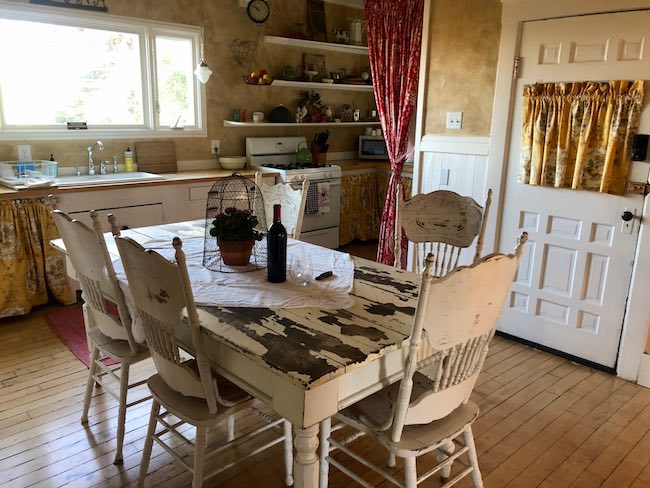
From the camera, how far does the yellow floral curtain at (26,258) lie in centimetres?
335

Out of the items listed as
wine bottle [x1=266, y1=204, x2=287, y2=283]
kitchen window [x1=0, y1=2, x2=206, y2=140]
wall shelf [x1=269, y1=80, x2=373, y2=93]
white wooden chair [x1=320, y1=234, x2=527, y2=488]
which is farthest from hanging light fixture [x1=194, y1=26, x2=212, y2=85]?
white wooden chair [x1=320, y1=234, x2=527, y2=488]

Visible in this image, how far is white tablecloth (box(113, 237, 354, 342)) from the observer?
1.72 metres

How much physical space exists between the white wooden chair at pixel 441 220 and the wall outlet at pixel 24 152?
2.89 meters

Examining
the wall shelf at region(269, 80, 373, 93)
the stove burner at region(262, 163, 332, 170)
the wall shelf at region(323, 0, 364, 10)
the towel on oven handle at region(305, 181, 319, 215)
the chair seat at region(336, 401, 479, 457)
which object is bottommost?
the chair seat at region(336, 401, 479, 457)

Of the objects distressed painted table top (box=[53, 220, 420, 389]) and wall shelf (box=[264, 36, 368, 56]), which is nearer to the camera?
distressed painted table top (box=[53, 220, 420, 389])

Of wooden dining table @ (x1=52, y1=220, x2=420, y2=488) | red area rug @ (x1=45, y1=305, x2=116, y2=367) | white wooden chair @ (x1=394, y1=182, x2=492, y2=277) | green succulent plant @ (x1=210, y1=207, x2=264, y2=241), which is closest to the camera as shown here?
wooden dining table @ (x1=52, y1=220, x2=420, y2=488)

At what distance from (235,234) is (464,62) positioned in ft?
7.31

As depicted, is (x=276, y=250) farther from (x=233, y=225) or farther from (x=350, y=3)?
(x=350, y=3)

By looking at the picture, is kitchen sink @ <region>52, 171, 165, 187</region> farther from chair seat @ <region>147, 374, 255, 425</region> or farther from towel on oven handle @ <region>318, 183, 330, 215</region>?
chair seat @ <region>147, 374, 255, 425</region>

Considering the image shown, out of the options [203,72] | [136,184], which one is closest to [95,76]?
[203,72]

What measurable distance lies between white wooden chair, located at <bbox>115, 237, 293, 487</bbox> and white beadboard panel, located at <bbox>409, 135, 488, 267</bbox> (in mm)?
2331

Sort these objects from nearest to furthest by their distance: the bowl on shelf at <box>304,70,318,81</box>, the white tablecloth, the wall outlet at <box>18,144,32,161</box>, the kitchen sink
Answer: the white tablecloth, the kitchen sink, the wall outlet at <box>18,144,32,161</box>, the bowl on shelf at <box>304,70,318,81</box>

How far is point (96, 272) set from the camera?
6.37 feet

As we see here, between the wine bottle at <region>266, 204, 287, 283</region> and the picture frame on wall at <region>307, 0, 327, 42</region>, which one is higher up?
the picture frame on wall at <region>307, 0, 327, 42</region>
